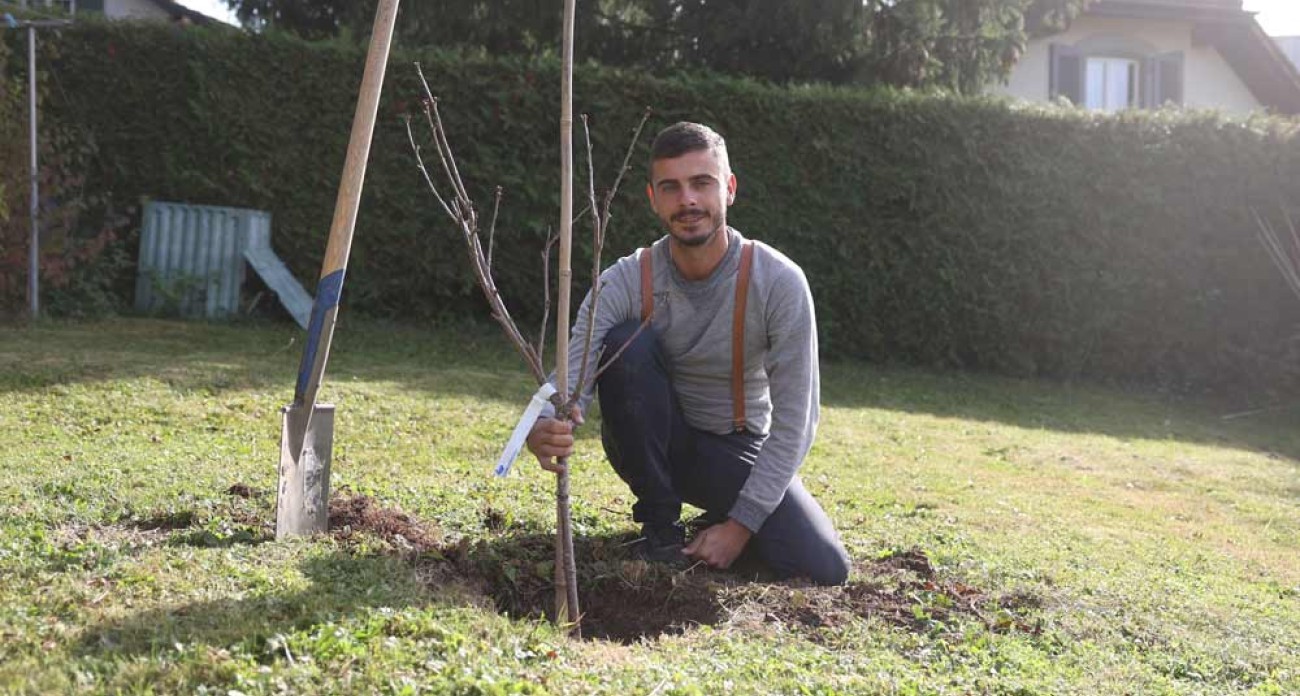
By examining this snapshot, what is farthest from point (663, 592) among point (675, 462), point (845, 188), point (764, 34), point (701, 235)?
point (764, 34)

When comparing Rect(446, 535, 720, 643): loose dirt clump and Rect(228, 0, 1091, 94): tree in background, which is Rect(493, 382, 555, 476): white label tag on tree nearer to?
Rect(446, 535, 720, 643): loose dirt clump

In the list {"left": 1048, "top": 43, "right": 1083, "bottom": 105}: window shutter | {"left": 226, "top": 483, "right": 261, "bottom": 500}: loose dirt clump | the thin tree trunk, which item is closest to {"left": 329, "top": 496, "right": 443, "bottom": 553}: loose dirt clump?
{"left": 226, "top": 483, "right": 261, "bottom": 500}: loose dirt clump

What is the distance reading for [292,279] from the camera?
10.3 metres

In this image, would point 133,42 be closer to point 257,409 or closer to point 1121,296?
point 257,409

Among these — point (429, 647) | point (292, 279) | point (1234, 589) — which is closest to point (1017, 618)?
point (1234, 589)

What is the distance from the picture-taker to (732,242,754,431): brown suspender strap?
4176 mm

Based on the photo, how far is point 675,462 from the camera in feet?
14.6

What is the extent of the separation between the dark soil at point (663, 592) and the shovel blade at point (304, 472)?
0.11 m

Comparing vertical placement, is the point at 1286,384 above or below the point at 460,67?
below

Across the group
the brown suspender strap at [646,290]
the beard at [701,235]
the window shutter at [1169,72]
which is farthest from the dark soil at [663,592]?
the window shutter at [1169,72]

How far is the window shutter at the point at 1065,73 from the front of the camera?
58.0 feet

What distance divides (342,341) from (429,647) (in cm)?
699

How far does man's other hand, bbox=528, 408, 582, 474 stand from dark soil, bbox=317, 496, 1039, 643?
1.46 ft

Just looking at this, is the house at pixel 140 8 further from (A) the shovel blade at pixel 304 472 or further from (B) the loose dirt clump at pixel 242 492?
(A) the shovel blade at pixel 304 472
